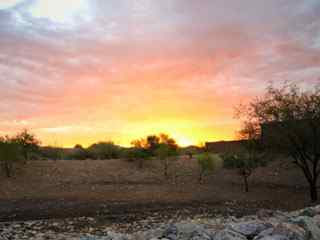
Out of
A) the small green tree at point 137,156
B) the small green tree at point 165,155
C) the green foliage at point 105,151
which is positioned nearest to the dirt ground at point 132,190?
the small green tree at point 165,155

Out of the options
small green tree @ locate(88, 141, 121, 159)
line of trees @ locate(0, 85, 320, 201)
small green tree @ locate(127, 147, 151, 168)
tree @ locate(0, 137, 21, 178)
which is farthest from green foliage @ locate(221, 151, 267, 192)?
tree @ locate(0, 137, 21, 178)

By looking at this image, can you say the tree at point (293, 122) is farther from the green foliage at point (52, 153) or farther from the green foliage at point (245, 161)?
the green foliage at point (52, 153)

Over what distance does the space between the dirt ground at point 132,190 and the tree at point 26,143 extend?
171 cm

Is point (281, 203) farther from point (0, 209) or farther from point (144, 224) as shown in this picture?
point (0, 209)

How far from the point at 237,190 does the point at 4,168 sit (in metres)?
17.3

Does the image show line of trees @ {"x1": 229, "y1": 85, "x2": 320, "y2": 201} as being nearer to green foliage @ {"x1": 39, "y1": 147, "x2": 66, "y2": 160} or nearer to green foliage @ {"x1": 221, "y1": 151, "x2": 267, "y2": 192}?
green foliage @ {"x1": 221, "y1": 151, "x2": 267, "y2": 192}

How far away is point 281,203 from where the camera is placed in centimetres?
2469

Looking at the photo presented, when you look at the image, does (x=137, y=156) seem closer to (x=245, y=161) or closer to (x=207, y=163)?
(x=207, y=163)

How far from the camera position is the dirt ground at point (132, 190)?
2155cm

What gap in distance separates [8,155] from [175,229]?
2300 centimetres

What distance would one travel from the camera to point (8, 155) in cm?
3077

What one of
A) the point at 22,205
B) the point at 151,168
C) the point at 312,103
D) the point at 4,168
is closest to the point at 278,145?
the point at 312,103

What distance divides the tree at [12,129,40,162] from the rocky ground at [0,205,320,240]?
1893 cm

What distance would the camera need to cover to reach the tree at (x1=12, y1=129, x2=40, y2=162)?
35.2m
